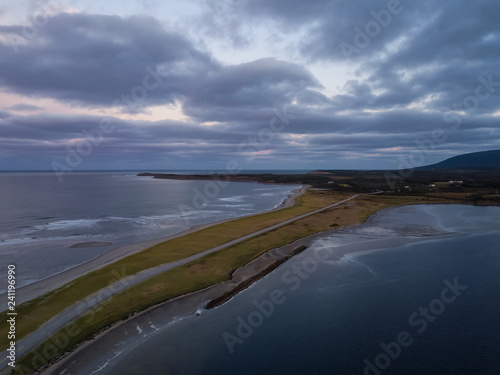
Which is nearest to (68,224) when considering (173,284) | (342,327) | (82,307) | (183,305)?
(173,284)

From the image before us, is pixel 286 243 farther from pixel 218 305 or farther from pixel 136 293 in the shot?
pixel 136 293

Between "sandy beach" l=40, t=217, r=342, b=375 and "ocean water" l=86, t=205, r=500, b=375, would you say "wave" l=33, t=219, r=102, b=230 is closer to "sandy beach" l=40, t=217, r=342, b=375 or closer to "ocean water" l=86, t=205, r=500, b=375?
"sandy beach" l=40, t=217, r=342, b=375

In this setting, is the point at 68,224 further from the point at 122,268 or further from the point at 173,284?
the point at 173,284

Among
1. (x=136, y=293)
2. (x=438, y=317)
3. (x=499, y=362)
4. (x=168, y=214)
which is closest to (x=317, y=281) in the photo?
(x=438, y=317)

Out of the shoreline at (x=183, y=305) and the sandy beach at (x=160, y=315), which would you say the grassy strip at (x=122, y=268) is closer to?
the shoreline at (x=183, y=305)

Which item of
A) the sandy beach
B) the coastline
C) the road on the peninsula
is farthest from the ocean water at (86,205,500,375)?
the road on the peninsula

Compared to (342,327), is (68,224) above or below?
above
